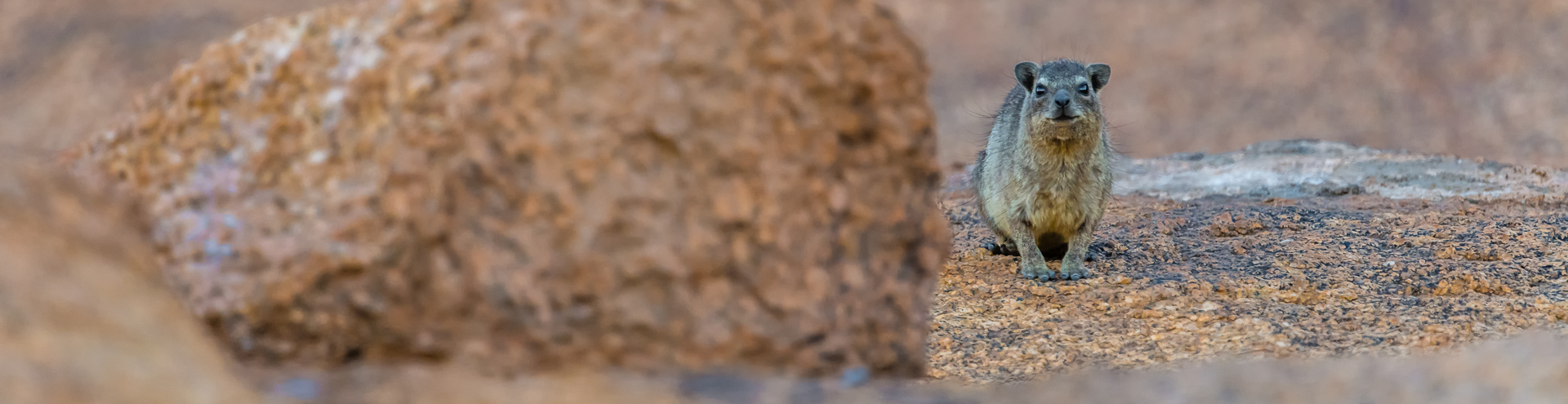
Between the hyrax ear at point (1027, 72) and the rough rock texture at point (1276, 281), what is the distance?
3.33 feet

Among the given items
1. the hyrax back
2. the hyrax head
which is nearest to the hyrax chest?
the hyrax back

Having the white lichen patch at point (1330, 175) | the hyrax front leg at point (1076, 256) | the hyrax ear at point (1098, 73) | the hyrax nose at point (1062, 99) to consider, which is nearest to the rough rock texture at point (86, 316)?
the hyrax nose at point (1062, 99)

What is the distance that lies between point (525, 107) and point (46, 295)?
92 cm

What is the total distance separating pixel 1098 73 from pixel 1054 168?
0.56 meters

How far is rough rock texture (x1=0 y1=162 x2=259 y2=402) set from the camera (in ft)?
6.15

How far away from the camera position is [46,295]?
204cm

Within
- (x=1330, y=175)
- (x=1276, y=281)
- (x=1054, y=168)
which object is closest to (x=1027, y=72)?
(x=1054, y=168)

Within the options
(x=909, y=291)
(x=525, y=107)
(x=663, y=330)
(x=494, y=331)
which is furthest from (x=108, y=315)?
(x=909, y=291)

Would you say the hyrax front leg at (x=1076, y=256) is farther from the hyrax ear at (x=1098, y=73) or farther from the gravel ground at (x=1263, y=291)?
the hyrax ear at (x=1098, y=73)

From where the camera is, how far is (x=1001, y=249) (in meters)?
6.71

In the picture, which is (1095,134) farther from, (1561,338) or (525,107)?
(525,107)

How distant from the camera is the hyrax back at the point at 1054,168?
5.83 meters

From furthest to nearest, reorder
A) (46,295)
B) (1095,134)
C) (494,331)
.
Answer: (1095,134) < (494,331) < (46,295)

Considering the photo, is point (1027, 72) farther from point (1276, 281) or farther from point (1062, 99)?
point (1276, 281)
